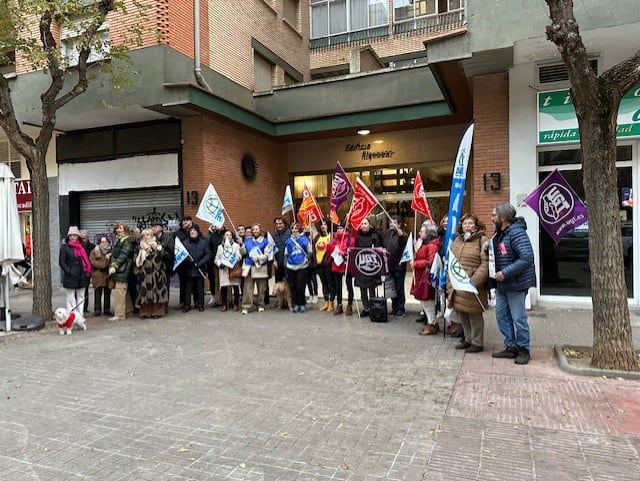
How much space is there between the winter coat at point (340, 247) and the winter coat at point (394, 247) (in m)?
0.73

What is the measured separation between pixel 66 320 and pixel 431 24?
1591cm

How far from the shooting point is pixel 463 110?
1226 cm

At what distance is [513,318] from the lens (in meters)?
6.10

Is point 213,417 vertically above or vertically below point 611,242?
below

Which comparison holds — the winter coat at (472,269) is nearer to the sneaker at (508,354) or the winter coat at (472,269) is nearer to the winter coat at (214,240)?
the sneaker at (508,354)

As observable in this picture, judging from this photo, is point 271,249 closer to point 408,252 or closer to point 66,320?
point 408,252

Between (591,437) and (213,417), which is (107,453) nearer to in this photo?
(213,417)

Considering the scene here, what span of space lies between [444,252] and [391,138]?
7.72 metres

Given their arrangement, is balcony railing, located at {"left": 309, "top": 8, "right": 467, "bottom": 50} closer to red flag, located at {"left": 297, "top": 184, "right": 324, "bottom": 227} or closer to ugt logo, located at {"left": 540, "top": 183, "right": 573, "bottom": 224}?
red flag, located at {"left": 297, "top": 184, "right": 324, "bottom": 227}

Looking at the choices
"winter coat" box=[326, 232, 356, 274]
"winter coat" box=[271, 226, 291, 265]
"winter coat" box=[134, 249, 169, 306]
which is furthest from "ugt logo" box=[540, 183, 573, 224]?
"winter coat" box=[134, 249, 169, 306]

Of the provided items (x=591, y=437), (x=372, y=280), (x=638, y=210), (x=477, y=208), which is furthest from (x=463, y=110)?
(x=591, y=437)

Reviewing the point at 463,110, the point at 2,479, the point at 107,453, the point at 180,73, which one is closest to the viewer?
the point at 2,479

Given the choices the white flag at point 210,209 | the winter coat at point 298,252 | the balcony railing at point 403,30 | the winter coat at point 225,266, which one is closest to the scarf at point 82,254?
the white flag at point 210,209

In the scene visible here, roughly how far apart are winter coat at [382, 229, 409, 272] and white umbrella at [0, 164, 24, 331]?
6.36 meters
